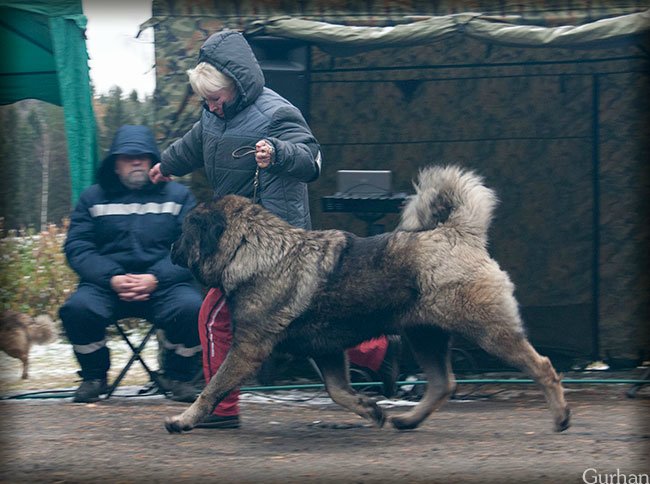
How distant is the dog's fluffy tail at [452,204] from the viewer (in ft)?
18.6

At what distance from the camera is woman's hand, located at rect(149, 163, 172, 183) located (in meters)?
6.68

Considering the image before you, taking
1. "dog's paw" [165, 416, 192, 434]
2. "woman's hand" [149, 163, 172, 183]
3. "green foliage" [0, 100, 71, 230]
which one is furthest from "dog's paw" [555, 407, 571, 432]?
"green foliage" [0, 100, 71, 230]

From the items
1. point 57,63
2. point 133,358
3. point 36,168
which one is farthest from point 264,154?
point 36,168

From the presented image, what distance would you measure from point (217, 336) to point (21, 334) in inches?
90.1

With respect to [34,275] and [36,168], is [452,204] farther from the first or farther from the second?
[36,168]

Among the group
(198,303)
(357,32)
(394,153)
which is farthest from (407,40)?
(198,303)

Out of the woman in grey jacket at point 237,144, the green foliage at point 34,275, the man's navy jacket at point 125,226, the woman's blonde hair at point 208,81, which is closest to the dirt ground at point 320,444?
the woman in grey jacket at point 237,144

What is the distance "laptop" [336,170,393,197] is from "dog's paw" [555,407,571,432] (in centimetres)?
194

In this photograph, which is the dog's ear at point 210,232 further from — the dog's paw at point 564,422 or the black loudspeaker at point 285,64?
the dog's paw at point 564,422

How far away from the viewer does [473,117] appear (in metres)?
7.70

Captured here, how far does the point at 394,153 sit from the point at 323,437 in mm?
2491

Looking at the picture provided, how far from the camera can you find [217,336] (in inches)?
238

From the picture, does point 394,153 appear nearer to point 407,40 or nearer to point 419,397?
point 407,40

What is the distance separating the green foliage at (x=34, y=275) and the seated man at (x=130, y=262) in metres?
2.99
